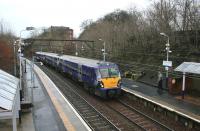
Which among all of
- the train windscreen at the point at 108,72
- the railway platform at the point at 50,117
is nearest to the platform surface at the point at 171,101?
the train windscreen at the point at 108,72

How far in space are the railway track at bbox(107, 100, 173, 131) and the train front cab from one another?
29.4 inches

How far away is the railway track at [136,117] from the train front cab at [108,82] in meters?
0.75

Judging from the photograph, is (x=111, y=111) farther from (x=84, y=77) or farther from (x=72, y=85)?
(x=72, y=85)

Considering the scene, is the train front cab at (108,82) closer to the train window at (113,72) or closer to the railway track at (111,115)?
the train window at (113,72)

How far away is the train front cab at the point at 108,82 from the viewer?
77.6 ft

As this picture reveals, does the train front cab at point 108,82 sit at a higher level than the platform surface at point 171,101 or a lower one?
higher

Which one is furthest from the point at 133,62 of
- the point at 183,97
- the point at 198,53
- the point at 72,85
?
the point at 183,97

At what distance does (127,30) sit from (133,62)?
14.7m

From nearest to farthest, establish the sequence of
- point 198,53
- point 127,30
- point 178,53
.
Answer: point 198,53
point 178,53
point 127,30

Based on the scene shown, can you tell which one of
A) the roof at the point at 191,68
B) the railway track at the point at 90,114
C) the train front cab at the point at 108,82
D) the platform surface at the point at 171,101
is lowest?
the railway track at the point at 90,114

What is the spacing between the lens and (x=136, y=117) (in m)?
19.6

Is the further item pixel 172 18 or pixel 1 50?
pixel 1 50

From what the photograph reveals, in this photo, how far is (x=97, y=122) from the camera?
18500 mm

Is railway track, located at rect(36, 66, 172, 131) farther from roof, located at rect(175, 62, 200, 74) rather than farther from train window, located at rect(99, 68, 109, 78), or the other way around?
roof, located at rect(175, 62, 200, 74)
